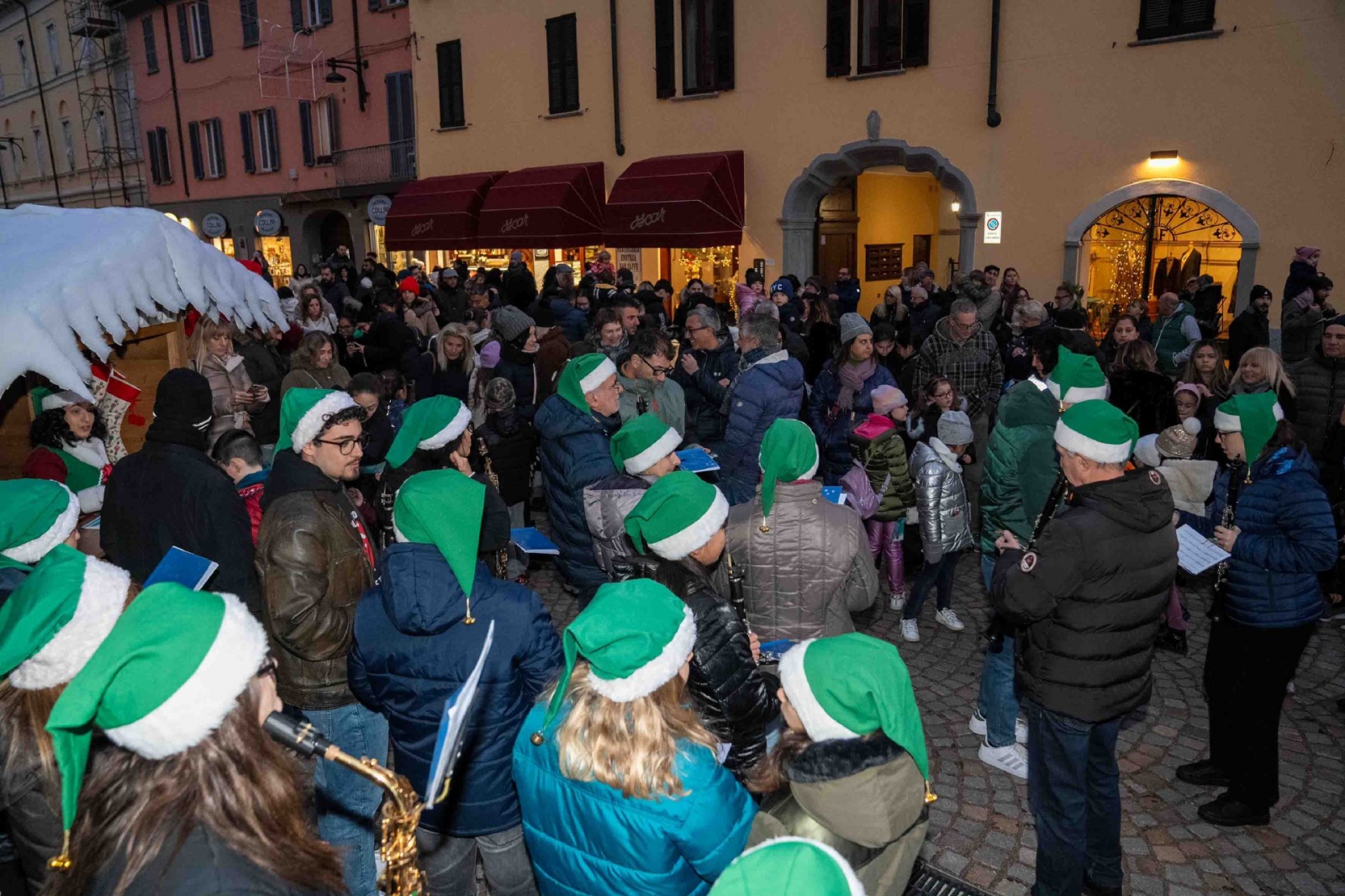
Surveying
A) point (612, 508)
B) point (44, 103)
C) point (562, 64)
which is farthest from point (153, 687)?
point (44, 103)

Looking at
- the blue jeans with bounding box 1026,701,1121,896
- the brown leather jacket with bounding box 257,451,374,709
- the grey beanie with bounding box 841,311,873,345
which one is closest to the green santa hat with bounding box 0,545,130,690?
Result: the brown leather jacket with bounding box 257,451,374,709

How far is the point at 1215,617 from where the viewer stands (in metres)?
4.28

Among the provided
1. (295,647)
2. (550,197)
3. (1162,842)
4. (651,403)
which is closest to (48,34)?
(550,197)

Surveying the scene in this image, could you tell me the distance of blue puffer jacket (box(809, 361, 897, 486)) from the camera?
709cm

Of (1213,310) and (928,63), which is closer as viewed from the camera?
(1213,310)

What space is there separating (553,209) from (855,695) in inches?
690

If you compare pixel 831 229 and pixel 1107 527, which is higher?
pixel 831 229

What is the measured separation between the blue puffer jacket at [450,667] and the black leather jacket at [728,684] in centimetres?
52

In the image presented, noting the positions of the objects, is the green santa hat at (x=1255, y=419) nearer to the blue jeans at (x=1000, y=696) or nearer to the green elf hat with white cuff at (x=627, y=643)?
the blue jeans at (x=1000, y=696)

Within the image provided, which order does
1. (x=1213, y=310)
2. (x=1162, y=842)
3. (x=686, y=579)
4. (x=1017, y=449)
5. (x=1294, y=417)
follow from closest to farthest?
(x=686, y=579)
(x=1162, y=842)
(x=1017, y=449)
(x=1294, y=417)
(x=1213, y=310)

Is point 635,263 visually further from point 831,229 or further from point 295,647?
point 295,647

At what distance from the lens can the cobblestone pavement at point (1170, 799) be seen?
3.92 meters

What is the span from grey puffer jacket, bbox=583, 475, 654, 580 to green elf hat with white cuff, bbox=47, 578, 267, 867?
2.52 metres

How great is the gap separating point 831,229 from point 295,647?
17.2 metres
